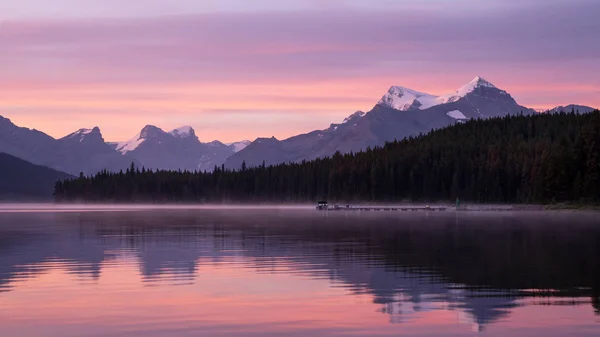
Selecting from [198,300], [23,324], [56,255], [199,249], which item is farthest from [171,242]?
[23,324]

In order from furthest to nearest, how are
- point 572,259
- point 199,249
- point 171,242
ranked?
1. point 171,242
2. point 199,249
3. point 572,259

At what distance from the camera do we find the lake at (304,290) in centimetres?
2988

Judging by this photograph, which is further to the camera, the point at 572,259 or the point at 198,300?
the point at 572,259

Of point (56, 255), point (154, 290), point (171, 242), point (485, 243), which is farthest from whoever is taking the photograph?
point (171, 242)

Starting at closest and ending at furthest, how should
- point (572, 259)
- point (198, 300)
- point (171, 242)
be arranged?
point (198, 300) < point (572, 259) < point (171, 242)

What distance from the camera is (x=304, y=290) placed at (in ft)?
128

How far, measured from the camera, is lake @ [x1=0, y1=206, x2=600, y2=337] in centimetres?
2988

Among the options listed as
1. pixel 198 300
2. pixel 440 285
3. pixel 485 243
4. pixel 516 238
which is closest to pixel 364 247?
pixel 485 243

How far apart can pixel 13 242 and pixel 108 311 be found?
43.1 metres

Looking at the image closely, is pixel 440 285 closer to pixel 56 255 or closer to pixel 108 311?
pixel 108 311

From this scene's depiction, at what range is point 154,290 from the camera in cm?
3956

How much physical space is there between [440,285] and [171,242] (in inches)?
1440

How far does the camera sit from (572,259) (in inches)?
2048

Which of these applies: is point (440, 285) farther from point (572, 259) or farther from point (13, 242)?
point (13, 242)
